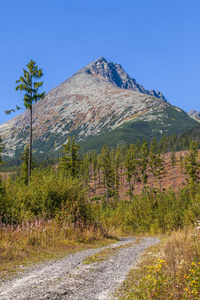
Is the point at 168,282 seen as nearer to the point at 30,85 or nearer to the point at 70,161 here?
the point at 30,85

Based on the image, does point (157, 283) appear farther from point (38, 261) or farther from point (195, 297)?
point (38, 261)

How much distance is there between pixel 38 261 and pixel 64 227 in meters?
4.40

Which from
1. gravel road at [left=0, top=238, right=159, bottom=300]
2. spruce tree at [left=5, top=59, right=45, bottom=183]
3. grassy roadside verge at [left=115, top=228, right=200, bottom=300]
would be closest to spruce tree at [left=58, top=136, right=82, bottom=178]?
spruce tree at [left=5, top=59, right=45, bottom=183]

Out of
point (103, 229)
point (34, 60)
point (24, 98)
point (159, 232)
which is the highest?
point (34, 60)

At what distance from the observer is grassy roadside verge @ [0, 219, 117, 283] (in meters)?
8.35

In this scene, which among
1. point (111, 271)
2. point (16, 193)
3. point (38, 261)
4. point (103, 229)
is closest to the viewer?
point (111, 271)

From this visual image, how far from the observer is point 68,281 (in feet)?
20.5

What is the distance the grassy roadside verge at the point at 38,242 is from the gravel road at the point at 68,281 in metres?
0.83

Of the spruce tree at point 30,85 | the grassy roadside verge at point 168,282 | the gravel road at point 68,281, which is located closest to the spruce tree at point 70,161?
the spruce tree at point 30,85

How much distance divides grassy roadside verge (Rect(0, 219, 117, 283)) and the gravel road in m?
0.83

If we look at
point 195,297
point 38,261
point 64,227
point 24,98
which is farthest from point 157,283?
point 24,98

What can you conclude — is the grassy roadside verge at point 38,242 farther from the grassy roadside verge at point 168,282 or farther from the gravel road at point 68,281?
the grassy roadside verge at point 168,282

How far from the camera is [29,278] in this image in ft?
21.2

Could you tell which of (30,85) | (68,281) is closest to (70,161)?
(30,85)
